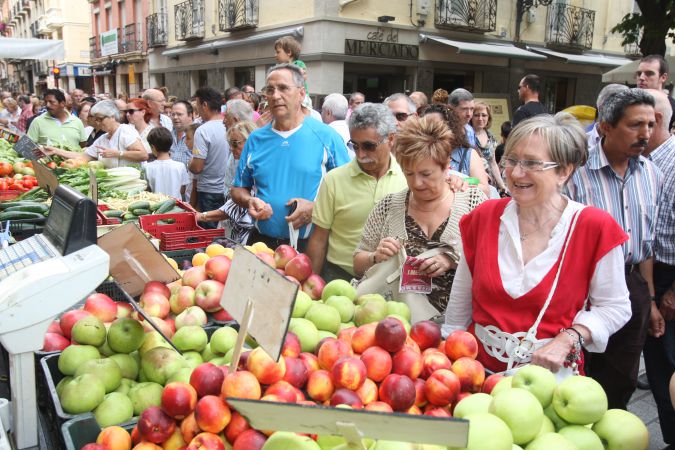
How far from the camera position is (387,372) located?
1.76 meters

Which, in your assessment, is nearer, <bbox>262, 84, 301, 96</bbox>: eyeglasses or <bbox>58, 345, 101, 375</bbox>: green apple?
<bbox>58, 345, 101, 375</bbox>: green apple

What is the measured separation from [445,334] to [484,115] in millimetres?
4408

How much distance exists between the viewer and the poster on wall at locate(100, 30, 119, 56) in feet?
95.6

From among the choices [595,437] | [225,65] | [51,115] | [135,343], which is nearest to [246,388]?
[135,343]

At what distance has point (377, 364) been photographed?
1.74 metres

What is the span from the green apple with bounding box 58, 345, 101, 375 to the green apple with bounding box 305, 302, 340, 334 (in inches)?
30.9

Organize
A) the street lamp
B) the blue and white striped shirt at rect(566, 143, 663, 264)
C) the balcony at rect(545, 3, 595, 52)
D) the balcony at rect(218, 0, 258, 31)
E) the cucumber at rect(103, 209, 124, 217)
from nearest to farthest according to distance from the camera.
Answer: the blue and white striped shirt at rect(566, 143, 663, 264) < the cucumber at rect(103, 209, 124, 217) < the balcony at rect(218, 0, 258, 31) < the street lamp < the balcony at rect(545, 3, 595, 52)

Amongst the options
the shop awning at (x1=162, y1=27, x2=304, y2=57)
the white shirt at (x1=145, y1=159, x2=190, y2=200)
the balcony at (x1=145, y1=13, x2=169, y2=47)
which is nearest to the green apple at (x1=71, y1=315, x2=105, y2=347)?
the white shirt at (x1=145, y1=159, x2=190, y2=200)

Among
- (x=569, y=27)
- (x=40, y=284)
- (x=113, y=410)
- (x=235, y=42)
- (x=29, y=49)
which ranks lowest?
(x=113, y=410)

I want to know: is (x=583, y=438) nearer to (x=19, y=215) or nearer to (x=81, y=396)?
(x=81, y=396)

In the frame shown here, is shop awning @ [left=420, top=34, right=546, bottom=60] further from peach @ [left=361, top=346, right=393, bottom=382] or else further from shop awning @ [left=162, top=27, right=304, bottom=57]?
peach @ [left=361, top=346, right=393, bottom=382]

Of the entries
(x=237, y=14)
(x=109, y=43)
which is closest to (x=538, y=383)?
(x=237, y=14)

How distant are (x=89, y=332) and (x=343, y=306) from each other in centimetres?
96

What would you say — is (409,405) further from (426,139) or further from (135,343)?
(426,139)
